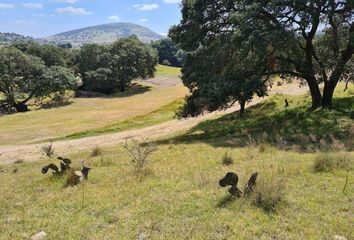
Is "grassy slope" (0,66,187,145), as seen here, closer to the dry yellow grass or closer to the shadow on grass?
the dry yellow grass

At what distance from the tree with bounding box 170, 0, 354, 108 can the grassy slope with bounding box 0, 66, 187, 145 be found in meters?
20.0

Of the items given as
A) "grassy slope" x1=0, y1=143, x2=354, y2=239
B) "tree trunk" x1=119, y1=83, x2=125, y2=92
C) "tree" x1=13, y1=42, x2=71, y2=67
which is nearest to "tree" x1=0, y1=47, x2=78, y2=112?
"tree" x1=13, y1=42, x2=71, y2=67

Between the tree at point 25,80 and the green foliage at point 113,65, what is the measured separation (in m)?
12.4

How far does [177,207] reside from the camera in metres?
8.91

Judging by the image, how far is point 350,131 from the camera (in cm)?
1989

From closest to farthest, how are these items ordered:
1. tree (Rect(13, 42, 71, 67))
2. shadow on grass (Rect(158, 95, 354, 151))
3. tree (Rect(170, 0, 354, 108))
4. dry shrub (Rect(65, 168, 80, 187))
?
dry shrub (Rect(65, 168, 80, 187)) → shadow on grass (Rect(158, 95, 354, 151)) → tree (Rect(170, 0, 354, 108)) → tree (Rect(13, 42, 71, 67))

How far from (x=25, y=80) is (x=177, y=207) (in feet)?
218

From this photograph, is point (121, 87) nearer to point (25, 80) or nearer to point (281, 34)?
point (25, 80)

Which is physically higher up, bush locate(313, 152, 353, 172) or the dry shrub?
bush locate(313, 152, 353, 172)

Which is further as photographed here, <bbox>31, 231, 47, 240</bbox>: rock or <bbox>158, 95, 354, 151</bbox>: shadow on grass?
<bbox>158, 95, 354, 151</bbox>: shadow on grass

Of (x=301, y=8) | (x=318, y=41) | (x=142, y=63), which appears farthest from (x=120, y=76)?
(x=301, y=8)

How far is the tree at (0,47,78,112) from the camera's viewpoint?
68562 mm

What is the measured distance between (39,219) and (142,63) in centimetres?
8094

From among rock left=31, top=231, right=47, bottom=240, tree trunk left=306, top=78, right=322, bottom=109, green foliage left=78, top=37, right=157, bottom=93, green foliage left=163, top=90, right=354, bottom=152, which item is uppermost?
green foliage left=78, top=37, right=157, bottom=93
